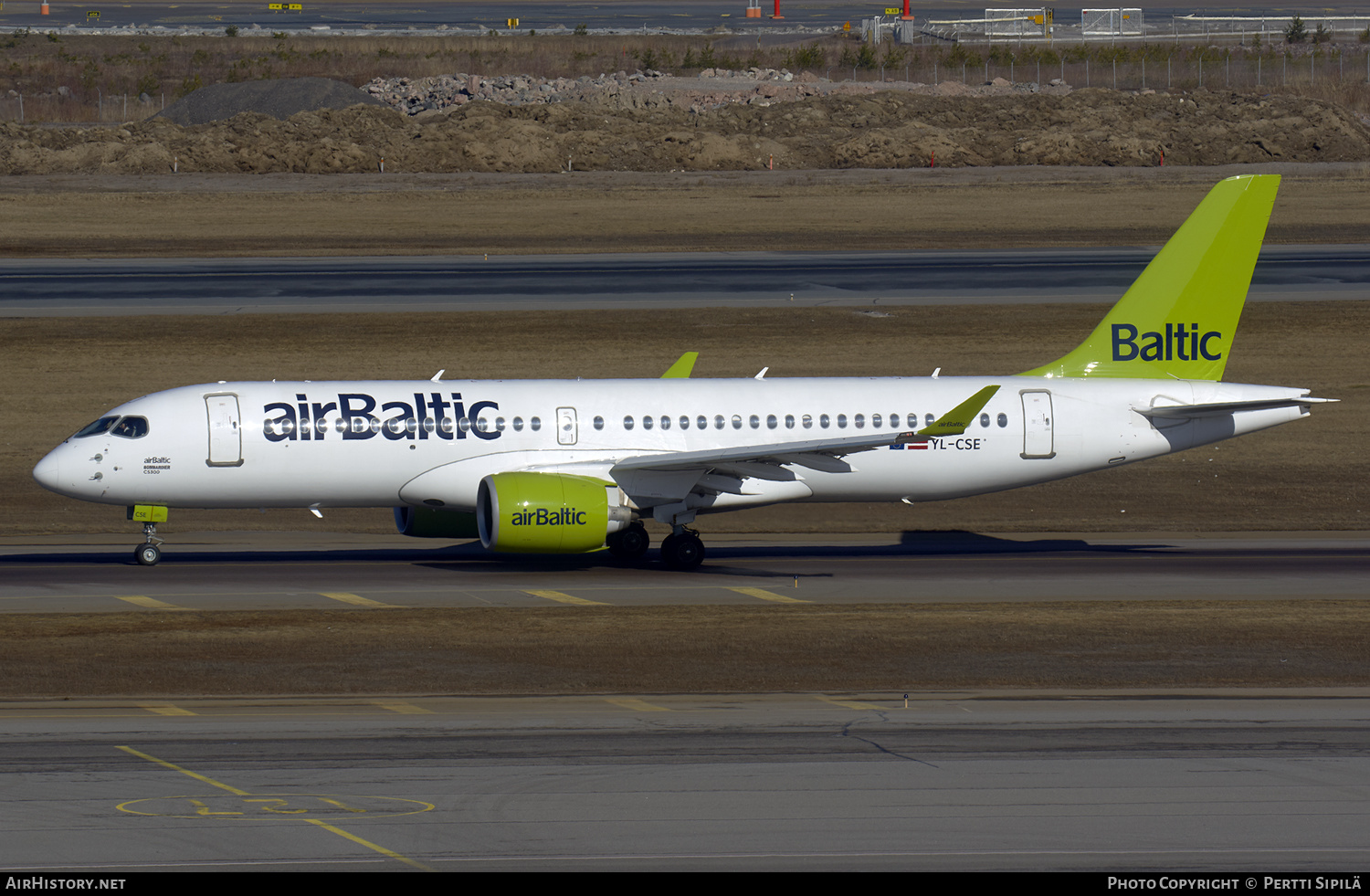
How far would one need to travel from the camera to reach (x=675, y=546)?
1393 inches

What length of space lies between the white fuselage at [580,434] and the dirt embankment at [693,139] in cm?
6109

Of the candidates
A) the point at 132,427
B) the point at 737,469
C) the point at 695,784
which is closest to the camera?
the point at 695,784

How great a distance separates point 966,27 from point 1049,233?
78.6 m

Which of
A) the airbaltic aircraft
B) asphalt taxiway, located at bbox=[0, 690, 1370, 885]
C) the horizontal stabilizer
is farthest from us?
the horizontal stabilizer

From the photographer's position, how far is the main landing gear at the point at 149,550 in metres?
35.2

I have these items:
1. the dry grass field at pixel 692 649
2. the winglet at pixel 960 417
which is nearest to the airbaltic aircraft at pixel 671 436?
the winglet at pixel 960 417

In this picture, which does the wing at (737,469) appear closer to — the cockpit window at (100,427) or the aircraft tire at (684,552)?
the aircraft tire at (684,552)

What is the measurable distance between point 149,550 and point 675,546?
11487mm

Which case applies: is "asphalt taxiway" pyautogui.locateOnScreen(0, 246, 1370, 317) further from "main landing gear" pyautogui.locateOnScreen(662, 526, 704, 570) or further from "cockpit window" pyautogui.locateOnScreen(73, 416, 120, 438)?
"main landing gear" pyautogui.locateOnScreen(662, 526, 704, 570)

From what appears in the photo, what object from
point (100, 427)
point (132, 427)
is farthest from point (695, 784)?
point (100, 427)

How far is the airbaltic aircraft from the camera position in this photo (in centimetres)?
3459

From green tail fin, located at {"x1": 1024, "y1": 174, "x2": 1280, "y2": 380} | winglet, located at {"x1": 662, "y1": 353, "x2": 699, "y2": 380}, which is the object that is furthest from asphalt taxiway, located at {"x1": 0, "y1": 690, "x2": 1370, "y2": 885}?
winglet, located at {"x1": 662, "y1": 353, "x2": 699, "y2": 380}

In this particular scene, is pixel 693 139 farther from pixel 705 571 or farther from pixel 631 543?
pixel 705 571

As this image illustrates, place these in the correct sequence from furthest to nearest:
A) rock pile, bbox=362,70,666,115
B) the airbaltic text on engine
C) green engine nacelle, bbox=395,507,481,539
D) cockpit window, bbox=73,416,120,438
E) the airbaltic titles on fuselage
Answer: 1. rock pile, bbox=362,70,666,115
2. green engine nacelle, bbox=395,507,481,539
3. the airbaltic titles on fuselage
4. cockpit window, bbox=73,416,120,438
5. the airbaltic text on engine
